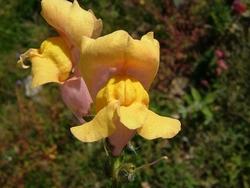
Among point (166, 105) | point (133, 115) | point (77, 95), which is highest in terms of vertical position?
point (133, 115)

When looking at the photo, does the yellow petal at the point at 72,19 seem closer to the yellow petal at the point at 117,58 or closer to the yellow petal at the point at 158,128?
the yellow petal at the point at 117,58

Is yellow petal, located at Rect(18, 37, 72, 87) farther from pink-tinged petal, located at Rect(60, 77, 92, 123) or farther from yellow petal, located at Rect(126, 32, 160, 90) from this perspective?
yellow petal, located at Rect(126, 32, 160, 90)

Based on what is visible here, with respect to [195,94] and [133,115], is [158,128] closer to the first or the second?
[133,115]

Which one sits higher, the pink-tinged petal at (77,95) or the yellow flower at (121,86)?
the yellow flower at (121,86)

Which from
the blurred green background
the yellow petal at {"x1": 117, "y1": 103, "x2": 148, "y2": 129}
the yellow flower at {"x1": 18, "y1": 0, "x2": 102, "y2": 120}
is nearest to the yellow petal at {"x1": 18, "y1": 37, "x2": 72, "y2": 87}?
the yellow flower at {"x1": 18, "y1": 0, "x2": 102, "y2": 120}

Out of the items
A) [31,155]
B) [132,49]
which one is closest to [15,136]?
[31,155]

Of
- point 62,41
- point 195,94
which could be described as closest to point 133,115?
point 62,41

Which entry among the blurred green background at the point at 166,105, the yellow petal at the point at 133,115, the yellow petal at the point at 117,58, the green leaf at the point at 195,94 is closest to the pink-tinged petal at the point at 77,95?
the yellow petal at the point at 117,58
